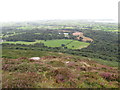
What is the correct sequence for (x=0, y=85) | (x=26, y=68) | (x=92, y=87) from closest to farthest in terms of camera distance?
(x=0, y=85), (x=92, y=87), (x=26, y=68)

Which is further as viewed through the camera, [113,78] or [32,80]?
[113,78]

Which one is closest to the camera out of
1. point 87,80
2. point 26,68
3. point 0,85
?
point 0,85

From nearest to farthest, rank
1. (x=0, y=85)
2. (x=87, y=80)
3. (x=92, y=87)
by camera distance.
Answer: (x=0, y=85)
(x=92, y=87)
(x=87, y=80)

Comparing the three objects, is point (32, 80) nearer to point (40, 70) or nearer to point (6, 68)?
point (40, 70)

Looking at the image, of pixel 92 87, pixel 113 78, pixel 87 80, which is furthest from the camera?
pixel 113 78

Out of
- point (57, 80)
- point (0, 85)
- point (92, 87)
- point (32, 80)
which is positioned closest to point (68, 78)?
point (57, 80)

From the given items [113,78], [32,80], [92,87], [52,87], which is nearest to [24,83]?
[32,80]

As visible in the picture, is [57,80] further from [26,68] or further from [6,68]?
[6,68]

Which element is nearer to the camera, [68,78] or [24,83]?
[24,83]

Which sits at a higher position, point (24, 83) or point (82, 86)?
point (24, 83)
